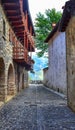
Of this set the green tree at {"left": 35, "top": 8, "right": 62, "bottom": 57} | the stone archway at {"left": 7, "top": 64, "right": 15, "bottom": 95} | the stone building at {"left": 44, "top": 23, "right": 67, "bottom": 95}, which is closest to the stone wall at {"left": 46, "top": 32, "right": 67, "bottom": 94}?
the stone building at {"left": 44, "top": 23, "right": 67, "bottom": 95}

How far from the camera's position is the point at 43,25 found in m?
37.8

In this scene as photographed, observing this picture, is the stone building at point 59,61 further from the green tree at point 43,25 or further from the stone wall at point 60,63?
the green tree at point 43,25

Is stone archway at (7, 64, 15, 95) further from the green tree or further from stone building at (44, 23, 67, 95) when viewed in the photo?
the green tree

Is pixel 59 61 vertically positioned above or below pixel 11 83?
above

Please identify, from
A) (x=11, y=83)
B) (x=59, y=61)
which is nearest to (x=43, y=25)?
(x=59, y=61)

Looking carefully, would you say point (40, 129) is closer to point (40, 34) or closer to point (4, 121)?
point (4, 121)

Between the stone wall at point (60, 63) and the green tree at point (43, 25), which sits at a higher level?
the green tree at point (43, 25)

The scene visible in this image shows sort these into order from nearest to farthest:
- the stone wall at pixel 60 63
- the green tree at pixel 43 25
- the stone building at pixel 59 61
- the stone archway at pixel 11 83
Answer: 1. the stone archway at pixel 11 83
2. the stone wall at pixel 60 63
3. the stone building at pixel 59 61
4. the green tree at pixel 43 25

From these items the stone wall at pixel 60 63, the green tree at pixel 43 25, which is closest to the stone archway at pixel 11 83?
the stone wall at pixel 60 63

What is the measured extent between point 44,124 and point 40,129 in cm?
84

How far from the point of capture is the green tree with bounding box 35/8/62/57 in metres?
37.5

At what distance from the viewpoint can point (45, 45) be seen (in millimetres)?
38594

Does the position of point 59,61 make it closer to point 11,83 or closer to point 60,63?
point 60,63

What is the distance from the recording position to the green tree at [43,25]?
37.5 meters
